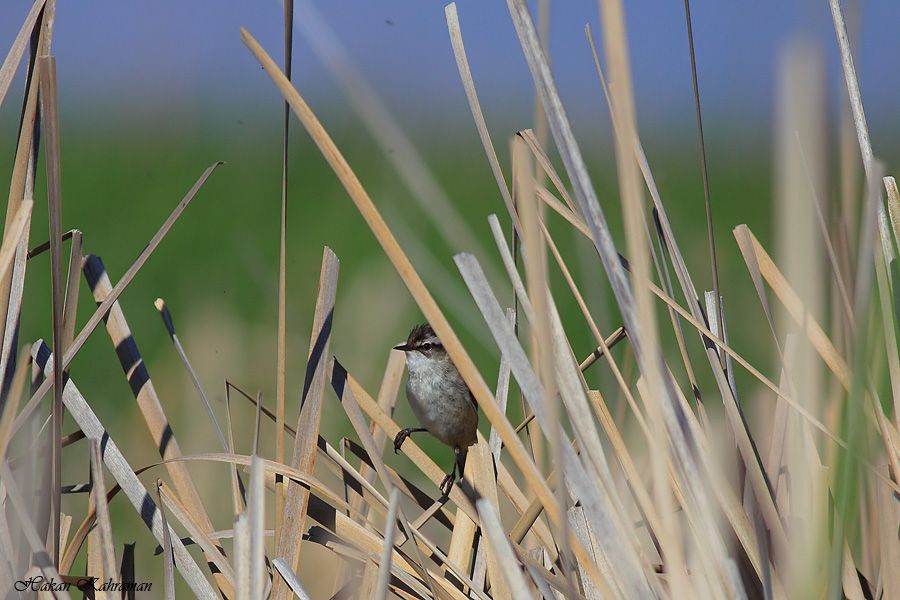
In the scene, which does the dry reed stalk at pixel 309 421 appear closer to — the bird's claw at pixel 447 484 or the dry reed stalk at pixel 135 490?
the dry reed stalk at pixel 135 490

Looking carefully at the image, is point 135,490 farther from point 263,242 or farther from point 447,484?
point 263,242

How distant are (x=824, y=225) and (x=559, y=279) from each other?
3.26 m

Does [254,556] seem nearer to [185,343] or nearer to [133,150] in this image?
[185,343]

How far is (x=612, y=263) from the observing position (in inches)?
51.4

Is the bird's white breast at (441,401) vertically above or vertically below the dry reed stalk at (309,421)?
below

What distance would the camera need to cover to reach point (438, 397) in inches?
133

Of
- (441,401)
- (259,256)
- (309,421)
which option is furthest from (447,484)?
(259,256)

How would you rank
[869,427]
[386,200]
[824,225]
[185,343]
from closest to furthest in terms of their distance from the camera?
[869,427] < [824,225] < [185,343] < [386,200]

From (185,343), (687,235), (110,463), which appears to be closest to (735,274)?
(687,235)

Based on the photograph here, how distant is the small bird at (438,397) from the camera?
3354 mm

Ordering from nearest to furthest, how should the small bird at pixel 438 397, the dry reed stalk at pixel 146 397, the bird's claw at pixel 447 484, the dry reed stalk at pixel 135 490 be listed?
the dry reed stalk at pixel 135 490
the dry reed stalk at pixel 146 397
the bird's claw at pixel 447 484
the small bird at pixel 438 397

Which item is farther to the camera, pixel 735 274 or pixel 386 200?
pixel 735 274

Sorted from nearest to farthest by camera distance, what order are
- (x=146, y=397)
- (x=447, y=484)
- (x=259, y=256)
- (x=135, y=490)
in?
(x=135, y=490)
(x=146, y=397)
(x=447, y=484)
(x=259, y=256)

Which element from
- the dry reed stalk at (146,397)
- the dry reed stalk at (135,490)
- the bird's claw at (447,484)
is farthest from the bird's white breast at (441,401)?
the dry reed stalk at (135,490)
